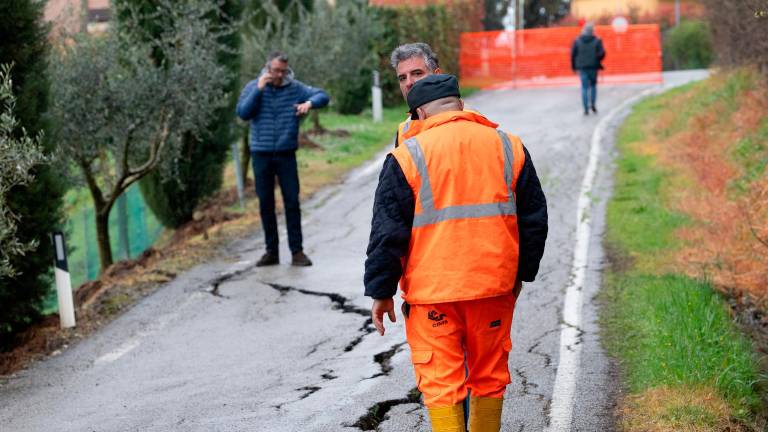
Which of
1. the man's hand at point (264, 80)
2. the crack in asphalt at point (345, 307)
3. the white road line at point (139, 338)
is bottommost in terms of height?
the white road line at point (139, 338)

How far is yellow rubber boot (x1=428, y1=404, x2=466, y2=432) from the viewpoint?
466 cm

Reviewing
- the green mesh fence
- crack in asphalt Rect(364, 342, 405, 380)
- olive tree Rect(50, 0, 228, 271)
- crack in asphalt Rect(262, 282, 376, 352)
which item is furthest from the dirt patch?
the green mesh fence

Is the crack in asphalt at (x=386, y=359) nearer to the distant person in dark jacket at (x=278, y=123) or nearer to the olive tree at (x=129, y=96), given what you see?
the distant person in dark jacket at (x=278, y=123)

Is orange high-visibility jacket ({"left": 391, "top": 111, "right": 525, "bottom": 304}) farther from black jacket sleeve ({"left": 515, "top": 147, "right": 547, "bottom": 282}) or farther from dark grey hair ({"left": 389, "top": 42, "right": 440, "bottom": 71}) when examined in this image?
dark grey hair ({"left": 389, "top": 42, "right": 440, "bottom": 71})

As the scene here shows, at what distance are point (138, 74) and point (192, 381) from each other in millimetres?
5338

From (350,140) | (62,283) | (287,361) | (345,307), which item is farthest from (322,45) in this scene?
(287,361)

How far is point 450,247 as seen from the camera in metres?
4.71

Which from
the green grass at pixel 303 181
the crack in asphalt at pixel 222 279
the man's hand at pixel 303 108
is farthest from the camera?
the green grass at pixel 303 181

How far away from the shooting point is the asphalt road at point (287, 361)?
21.1ft

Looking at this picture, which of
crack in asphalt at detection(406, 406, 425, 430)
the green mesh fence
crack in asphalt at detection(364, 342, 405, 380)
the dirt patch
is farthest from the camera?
the green mesh fence

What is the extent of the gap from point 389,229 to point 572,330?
12.3ft

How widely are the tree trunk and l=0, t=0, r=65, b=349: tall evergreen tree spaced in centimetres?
328

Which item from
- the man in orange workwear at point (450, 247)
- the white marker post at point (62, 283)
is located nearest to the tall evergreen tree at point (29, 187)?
the white marker post at point (62, 283)

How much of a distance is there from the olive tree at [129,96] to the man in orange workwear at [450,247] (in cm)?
695
